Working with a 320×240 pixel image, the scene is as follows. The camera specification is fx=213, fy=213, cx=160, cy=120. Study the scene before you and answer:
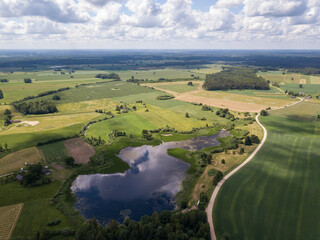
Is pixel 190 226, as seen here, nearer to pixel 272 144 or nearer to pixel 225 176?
pixel 225 176

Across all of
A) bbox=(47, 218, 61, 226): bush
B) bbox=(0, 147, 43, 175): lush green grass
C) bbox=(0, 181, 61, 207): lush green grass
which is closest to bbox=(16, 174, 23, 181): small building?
bbox=(0, 181, 61, 207): lush green grass

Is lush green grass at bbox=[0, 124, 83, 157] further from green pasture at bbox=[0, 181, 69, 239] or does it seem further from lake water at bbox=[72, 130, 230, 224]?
lake water at bbox=[72, 130, 230, 224]

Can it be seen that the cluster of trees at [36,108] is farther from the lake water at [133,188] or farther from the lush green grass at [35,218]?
the lush green grass at [35,218]

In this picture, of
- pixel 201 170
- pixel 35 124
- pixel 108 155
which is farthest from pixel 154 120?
pixel 35 124

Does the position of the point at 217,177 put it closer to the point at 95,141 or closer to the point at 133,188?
the point at 133,188

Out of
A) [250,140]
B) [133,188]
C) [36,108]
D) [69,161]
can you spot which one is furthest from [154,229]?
[36,108]
